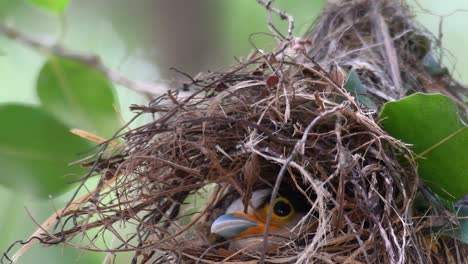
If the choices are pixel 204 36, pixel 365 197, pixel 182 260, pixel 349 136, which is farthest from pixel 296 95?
pixel 204 36

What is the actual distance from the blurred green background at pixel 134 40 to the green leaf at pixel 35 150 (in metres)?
0.01

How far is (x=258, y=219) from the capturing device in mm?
1298

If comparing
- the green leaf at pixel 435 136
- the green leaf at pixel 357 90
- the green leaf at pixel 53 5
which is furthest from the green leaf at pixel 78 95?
the green leaf at pixel 435 136

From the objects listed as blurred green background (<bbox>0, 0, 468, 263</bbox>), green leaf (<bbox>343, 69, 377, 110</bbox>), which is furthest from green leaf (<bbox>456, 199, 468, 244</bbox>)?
blurred green background (<bbox>0, 0, 468, 263</bbox>)

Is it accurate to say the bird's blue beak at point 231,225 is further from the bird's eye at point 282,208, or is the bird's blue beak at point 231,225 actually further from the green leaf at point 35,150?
the green leaf at point 35,150

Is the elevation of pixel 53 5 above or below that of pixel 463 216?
above

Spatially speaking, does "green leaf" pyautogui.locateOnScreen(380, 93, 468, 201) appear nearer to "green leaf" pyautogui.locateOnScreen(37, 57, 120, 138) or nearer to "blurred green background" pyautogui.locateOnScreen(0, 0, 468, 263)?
"blurred green background" pyautogui.locateOnScreen(0, 0, 468, 263)

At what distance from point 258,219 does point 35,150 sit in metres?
0.64

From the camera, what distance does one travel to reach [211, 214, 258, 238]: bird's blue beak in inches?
49.3

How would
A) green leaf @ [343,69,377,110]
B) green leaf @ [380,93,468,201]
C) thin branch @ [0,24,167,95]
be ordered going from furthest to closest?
thin branch @ [0,24,167,95], green leaf @ [343,69,377,110], green leaf @ [380,93,468,201]

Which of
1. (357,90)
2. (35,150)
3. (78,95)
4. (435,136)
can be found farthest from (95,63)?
(435,136)

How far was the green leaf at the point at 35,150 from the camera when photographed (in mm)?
1623

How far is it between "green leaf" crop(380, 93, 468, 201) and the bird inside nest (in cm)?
24

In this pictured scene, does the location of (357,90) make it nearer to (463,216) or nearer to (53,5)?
(463,216)
